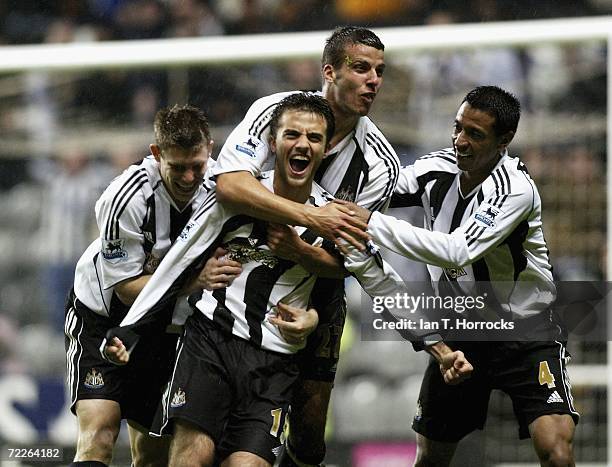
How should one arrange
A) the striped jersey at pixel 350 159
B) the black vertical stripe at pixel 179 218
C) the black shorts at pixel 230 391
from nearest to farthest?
the black shorts at pixel 230 391
the striped jersey at pixel 350 159
the black vertical stripe at pixel 179 218

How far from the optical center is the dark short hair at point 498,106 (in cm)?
476

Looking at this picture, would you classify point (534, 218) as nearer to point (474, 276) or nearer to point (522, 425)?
A: point (474, 276)

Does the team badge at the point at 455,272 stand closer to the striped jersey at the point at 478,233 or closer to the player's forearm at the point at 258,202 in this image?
the striped jersey at the point at 478,233

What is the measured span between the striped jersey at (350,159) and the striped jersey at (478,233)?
0.23m

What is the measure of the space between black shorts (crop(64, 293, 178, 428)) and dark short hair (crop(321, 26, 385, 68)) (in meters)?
1.36

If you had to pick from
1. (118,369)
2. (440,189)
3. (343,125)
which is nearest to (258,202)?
(343,125)

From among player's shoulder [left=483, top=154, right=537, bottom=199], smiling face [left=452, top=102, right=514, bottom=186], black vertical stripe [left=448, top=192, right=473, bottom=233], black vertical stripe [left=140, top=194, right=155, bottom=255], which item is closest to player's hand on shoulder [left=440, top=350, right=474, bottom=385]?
black vertical stripe [left=448, top=192, right=473, bottom=233]

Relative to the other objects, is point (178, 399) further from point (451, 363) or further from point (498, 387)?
point (498, 387)

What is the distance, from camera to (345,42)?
4.77m

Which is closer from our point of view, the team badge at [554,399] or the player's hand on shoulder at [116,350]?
the player's hand on shoulder at [116,350]

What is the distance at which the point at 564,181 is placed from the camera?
6988mm

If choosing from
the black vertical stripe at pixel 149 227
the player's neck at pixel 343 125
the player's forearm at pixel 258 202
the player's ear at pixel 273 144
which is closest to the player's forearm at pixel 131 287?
the black vertical stripe at pixel 149 227

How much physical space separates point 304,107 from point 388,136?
2.68m

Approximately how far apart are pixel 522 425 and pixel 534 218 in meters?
0.88
